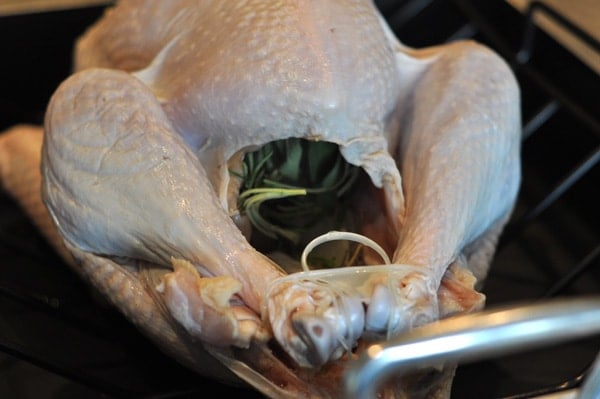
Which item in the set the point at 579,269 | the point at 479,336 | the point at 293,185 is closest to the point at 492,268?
the point at 579,269

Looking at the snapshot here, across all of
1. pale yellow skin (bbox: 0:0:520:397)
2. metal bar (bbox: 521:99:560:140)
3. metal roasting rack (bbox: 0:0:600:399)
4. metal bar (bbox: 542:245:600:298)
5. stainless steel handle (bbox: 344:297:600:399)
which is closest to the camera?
stainless steel handle (bbox: 344:297:600:399)

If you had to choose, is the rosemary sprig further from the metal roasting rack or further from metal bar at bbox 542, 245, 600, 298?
metal bar at bbox 542, 245, 600, 298

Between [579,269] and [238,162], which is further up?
[238,162]

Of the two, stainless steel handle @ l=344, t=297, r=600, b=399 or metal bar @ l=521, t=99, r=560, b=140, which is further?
metal bar @ l=521, t=99, r=560, b=140

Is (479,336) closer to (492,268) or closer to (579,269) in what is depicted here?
(579,269)

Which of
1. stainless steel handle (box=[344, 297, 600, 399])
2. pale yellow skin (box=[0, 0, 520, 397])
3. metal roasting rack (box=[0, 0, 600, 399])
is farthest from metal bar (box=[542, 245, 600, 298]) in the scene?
stainless steel handle (box=[344, 297, 600, 399])

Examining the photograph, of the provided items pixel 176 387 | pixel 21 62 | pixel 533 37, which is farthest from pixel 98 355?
pixel 533 37
